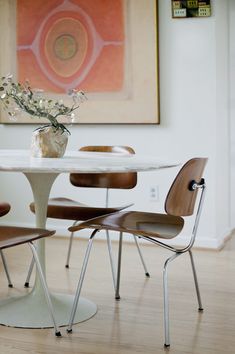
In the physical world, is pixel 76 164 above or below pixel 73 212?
above

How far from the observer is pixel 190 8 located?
4.19 m

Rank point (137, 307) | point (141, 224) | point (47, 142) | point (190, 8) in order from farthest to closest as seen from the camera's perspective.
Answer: point (190, 8) < point (137, 307) < point (47, 142) < point (141, 224)

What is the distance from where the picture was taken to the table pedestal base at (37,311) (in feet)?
9.12

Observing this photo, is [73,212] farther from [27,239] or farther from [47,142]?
[27,239]

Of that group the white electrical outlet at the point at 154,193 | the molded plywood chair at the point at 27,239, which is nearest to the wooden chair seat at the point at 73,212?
the molded plywood chair at the point at 27,239

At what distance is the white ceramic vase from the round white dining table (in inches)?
1.9

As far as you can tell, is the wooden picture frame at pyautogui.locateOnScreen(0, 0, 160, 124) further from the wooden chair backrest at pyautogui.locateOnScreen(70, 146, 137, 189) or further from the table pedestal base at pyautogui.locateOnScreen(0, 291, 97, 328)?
the table pedestal base at pyautogui.locateOnScreen(0, 291, 97, 328)

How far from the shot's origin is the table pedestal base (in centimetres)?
278

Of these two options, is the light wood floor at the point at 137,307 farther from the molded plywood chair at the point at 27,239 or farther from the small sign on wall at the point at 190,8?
the small sign on wall at the point at 190,8

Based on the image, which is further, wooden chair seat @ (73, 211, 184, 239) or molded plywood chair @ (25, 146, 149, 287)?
molded plywood chair @ (25, 146, 149, 287)

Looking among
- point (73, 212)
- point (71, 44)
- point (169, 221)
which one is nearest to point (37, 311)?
point (73, 212)

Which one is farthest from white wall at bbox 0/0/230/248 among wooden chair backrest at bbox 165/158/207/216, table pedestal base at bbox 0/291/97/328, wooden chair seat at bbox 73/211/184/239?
wooden chair backrest at bbox 165/158/207/216

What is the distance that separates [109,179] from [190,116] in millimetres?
1026

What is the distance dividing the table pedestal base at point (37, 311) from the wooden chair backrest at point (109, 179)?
73cm
